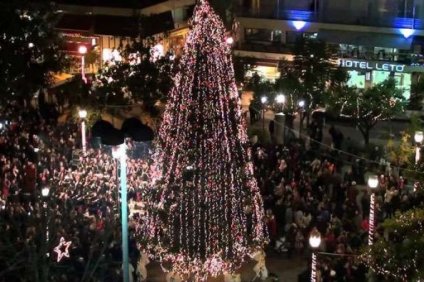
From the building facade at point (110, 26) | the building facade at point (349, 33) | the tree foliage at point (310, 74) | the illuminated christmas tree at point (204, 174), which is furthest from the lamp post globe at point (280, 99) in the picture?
the illuminated christmas tree at point (204, 174)

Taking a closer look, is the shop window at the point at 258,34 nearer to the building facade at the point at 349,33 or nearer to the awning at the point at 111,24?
the building facade at the point at 349,33

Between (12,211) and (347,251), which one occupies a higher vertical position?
(12,211)

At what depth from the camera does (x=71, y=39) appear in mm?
33156

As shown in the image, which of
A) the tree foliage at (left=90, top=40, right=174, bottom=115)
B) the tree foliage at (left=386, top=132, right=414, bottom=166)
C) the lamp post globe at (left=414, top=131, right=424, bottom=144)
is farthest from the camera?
the tree foliage at (left=90, top=40, right=174, bottom=115)

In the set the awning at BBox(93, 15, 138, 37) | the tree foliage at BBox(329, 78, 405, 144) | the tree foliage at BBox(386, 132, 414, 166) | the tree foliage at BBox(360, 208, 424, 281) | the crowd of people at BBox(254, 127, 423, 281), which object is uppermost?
the awning at BBox(93, 15, 138, 37)

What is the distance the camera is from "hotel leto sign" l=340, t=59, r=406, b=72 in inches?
1345

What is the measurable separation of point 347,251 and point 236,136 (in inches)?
151

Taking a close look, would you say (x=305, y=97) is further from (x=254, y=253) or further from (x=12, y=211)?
(x=12, y=211)

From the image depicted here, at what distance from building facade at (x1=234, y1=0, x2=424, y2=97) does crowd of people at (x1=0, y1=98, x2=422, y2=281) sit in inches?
433

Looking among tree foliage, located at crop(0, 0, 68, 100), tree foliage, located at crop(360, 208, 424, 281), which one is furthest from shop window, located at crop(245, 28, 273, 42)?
tree foliage, located at crop(360, 208, 424, 281)

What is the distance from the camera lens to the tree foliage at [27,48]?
84.5 ft

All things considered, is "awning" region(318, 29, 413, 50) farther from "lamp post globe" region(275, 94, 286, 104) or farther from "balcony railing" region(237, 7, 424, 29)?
"lamp post globe" region(275, 94, 286, 104)

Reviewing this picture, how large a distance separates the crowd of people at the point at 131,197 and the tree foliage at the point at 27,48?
1670 mm

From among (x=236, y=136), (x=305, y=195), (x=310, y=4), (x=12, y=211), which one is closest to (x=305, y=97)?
(x=310, y=4)
